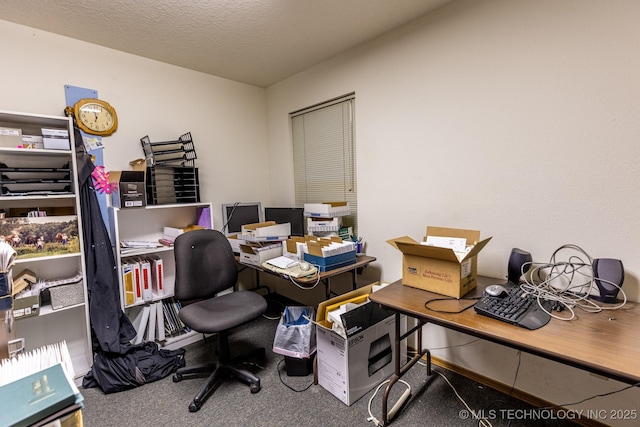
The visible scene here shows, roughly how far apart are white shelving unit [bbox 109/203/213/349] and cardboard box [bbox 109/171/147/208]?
63 millimetres

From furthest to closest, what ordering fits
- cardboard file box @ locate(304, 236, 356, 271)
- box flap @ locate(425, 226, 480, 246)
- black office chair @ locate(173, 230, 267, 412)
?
1. cardboard file box @ locate(304, 236, 356, 271)
2. black office chair @ locate(173, 230, 267, 412)
3. box flap @ locate(425, 226, 480, 246)

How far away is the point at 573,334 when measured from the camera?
1.18m

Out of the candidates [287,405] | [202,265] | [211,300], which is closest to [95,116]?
[202,265]

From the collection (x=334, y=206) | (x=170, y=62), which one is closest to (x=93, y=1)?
(x=170, y=62)

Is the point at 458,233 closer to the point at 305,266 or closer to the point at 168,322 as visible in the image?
the point at 305,266

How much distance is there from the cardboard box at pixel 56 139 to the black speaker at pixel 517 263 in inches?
114

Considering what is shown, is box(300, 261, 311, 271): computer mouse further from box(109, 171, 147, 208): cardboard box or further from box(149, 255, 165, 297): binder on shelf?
box(109, 171, 147, 208): cardboard box

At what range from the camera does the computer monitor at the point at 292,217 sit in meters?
2.83

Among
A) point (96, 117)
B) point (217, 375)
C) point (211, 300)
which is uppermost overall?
point (96, 117)

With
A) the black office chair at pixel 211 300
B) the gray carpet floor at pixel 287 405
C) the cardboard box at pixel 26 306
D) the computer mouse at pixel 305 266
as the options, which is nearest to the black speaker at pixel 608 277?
the gray carpet floor at pixel 287 405

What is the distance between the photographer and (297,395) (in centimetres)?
193

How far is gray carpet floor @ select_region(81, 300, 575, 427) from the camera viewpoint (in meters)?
1.72

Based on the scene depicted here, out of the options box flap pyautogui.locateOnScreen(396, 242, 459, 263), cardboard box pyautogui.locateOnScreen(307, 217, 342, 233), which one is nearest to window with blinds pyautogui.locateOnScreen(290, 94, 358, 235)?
cardboard box pyautogui.locateOnScreen(307, 217, 342, 233)

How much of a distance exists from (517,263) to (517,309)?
1.44 ft
